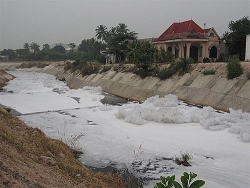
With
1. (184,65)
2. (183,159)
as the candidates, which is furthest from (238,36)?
(183,159)

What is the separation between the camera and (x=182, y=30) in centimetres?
2717

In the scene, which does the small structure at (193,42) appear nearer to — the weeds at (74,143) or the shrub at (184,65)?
the shrub at (184,65)

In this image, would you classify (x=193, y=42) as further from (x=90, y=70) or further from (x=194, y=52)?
(x=90, y=70)

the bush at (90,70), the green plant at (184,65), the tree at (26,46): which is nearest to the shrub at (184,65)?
the green plant at (184,65)

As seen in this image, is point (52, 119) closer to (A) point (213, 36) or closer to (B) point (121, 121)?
(B) point (121, 121)

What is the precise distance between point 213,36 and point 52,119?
65.0 ft

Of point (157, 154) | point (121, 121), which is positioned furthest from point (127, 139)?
point (121, 121)

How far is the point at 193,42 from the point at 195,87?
9.61 meters

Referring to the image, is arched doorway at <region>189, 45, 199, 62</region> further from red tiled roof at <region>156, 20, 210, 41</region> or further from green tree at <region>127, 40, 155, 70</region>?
green tree at <region>127, 40, 155, 70</region>

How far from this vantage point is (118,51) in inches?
1368

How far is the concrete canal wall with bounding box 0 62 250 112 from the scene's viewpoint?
14.6 metres

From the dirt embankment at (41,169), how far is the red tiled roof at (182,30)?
21.2 meters

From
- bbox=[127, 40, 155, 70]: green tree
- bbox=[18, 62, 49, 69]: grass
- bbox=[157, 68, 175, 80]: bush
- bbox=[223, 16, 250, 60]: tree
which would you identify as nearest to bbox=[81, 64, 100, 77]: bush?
bbox=[127, 40, 155, 70]: green tree

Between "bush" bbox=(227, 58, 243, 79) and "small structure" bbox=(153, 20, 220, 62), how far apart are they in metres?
8.74
